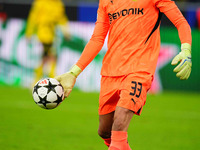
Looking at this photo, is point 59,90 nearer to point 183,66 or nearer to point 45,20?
point 183,66

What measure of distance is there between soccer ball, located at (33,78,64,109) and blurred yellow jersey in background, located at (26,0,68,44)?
416 inches

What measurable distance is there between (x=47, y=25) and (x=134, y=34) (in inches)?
430

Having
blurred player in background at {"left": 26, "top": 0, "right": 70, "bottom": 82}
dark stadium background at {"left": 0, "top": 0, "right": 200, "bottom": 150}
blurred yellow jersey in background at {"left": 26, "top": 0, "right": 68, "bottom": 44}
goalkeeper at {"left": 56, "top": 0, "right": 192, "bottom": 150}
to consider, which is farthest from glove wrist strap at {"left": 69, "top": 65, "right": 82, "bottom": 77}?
blurred yellow jersey in background at {"left": 26, "top": 0, "right": 68, "bottom": 44}

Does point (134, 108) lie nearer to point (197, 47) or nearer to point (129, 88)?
point (129, 88)

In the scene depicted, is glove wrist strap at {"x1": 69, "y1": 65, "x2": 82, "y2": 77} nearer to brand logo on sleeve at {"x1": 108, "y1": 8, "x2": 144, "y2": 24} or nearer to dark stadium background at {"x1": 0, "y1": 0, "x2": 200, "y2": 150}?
brand logo on sleeve at {"x1": 108, "y1": 8, "x2": 144, "y2": 24}

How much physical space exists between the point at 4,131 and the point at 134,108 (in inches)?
155

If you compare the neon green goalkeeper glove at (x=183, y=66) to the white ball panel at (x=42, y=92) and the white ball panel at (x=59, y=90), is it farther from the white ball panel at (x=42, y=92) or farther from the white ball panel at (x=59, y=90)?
the white ball panel at (x=42, y=92)

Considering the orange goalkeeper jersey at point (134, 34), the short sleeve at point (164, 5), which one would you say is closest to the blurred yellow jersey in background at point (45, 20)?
the orange goalkeeper jersey at point (134, 34)

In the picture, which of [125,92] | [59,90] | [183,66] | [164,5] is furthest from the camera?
[59,90]

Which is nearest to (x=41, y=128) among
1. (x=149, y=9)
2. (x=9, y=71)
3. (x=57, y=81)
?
(x=57, y=81)

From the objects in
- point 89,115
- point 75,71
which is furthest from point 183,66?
point 89,115

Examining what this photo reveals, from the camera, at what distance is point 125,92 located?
15.1 ft

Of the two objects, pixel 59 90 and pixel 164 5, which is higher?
pixel 164 5

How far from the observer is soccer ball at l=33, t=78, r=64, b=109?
4.84 metres
